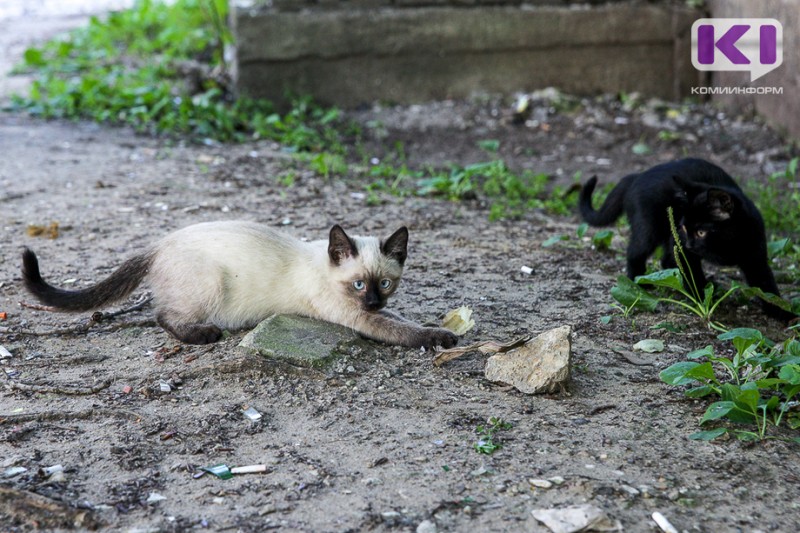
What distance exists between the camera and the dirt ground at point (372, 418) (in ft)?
9.07

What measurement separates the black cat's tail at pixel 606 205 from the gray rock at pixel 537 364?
198 cm

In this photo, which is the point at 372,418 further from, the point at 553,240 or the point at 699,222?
the point at 553,240

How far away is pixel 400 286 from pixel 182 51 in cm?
671

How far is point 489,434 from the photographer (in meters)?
3.20

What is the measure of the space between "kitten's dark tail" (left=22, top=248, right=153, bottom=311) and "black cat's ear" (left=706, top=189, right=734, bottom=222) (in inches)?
114

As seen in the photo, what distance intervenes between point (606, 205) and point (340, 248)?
219cm

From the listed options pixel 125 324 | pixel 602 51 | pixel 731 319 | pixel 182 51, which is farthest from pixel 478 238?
pixel 182 51

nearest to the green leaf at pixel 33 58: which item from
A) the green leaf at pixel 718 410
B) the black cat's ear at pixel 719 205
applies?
the black cat's ear at pixel 719 205

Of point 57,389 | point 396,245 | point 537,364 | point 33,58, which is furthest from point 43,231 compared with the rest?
point 33,58

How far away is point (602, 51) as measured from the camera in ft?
29.7

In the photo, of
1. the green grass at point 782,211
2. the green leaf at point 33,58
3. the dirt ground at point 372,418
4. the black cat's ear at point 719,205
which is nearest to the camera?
the dirt ground at point 372,418

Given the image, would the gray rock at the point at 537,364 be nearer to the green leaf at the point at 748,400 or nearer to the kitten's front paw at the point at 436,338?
the kitten's front paw at the point at 436,338

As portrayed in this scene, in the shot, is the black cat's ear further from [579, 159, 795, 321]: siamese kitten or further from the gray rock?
the gray rock

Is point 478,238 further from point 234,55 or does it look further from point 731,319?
point 234,55
